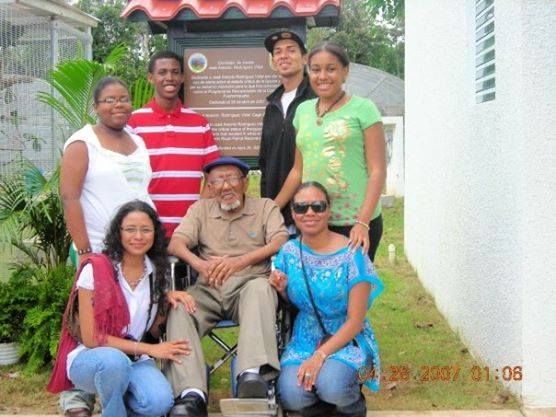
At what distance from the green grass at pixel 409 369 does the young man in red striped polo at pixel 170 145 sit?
124cm

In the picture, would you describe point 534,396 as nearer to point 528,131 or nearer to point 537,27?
point 528,131

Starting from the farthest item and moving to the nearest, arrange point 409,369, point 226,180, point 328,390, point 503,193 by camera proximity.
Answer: point 409,369, point 503,193, point 226,180, point 328,390

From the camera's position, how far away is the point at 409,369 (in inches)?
209

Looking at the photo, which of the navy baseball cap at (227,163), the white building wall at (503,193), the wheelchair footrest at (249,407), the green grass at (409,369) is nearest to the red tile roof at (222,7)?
the white building wall at (503,193)

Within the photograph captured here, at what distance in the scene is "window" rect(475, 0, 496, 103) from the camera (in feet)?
16.9

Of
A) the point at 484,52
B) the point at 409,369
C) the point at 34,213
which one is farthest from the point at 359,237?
the point at 34,213

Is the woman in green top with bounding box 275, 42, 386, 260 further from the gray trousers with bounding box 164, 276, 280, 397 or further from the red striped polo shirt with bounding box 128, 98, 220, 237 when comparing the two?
the red striped polo shirt with bounding box 128, 98, 220, 237

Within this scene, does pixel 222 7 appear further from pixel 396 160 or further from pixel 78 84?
pixel 396 160

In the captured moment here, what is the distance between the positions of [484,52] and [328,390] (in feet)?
9.33

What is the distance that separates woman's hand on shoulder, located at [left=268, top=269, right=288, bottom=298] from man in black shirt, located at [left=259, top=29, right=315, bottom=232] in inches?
29.8

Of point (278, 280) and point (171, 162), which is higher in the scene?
point (171, 162)

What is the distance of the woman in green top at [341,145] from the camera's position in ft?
13.8

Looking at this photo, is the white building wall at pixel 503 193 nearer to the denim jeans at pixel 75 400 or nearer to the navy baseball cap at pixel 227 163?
the navy baseball cap at pixel 227 163
